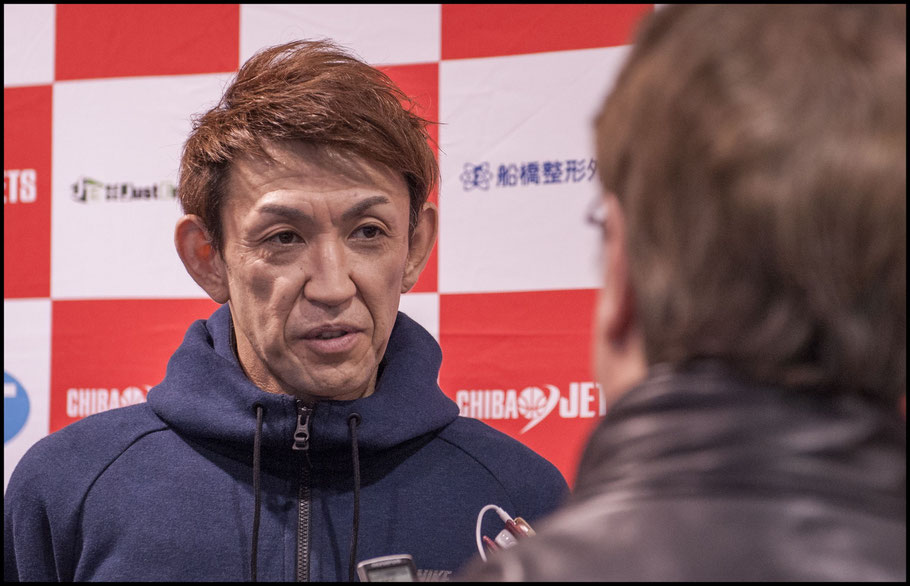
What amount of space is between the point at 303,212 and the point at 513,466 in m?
0.44

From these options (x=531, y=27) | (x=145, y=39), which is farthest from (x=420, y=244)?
(x=145, y=39)

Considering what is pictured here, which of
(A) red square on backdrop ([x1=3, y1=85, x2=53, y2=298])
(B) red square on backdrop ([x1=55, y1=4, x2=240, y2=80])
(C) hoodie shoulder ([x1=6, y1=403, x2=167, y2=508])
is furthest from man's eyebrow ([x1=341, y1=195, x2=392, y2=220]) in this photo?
(A) red square on backdrop ([x1=3, y1=85, x2=53, y2=298])

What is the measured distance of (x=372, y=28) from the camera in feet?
6.16

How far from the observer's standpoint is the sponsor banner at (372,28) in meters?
1.86

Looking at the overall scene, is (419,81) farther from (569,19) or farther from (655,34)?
(655,34)

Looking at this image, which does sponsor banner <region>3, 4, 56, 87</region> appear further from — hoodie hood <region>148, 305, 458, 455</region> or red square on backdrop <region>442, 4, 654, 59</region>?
hoodie hood <region>148, 305, 458, 455</region>

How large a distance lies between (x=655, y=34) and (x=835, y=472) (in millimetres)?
256

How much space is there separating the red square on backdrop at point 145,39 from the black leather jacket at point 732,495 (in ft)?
5.26

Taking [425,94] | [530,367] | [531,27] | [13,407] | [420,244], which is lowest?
[13,407]

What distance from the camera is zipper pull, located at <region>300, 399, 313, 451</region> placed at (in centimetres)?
119

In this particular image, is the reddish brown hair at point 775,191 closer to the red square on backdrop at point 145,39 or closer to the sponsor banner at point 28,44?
the red square on backdrop at point 145,39

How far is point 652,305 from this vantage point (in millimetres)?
530

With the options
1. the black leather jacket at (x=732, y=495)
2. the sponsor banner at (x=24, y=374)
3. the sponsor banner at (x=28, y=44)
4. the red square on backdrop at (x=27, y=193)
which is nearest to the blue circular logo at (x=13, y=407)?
the sponsor banner at (x=24, y=374)

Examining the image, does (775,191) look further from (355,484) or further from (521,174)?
(521,174)
